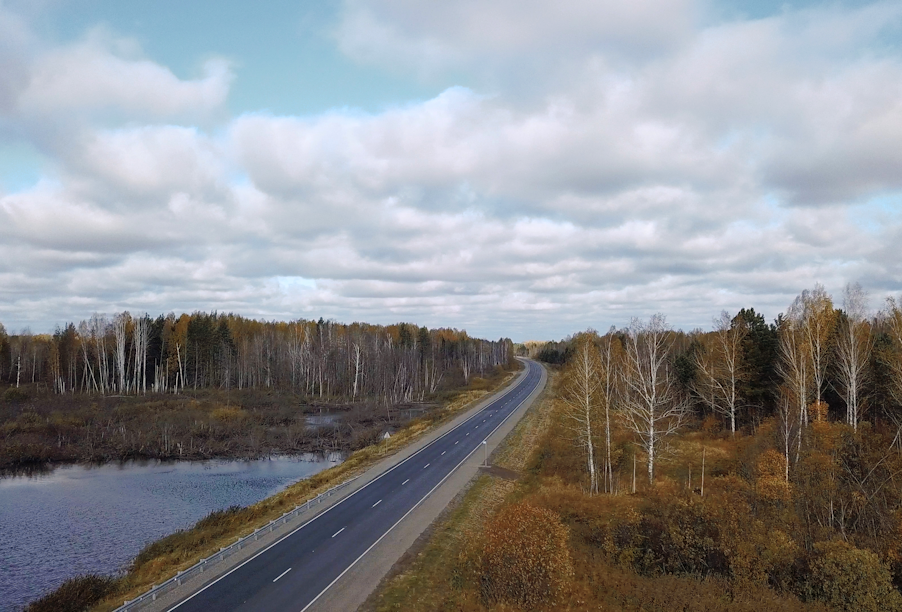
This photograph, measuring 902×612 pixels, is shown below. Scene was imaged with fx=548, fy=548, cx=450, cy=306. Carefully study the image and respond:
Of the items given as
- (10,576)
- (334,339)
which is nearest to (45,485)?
(10,576)

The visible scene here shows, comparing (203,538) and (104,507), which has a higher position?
(203,538)

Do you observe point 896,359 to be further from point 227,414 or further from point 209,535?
point 227,414

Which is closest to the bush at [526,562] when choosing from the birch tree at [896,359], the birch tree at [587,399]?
the birch tree at [587,399]

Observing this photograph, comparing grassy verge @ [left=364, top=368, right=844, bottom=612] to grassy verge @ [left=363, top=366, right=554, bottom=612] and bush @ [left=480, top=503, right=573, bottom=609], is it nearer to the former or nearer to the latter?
grassy verge @ [left=363, top=366, right=554, bottom=612]

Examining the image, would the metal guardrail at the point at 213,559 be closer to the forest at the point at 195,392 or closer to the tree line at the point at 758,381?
the tree line at the point at 758,381

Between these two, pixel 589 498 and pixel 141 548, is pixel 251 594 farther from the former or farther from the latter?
pixel 589 498

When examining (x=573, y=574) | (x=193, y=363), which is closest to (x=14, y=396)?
(x=193, y=363)

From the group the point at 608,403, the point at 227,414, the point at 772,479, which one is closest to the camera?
the point at 772,479
